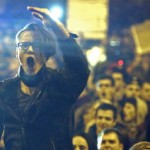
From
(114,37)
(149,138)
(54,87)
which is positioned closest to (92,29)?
(149,138)

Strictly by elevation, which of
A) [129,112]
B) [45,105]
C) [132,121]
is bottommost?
[132,121]

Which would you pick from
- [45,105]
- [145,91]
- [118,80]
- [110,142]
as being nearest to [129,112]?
[145,91]

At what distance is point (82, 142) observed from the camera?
577cm

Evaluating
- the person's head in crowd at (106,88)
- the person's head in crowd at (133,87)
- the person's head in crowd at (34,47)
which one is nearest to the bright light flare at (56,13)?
the person's head in crowd at (34,47)

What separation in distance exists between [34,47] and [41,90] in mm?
315

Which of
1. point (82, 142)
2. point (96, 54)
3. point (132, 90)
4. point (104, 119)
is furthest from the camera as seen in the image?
point (96, 54)

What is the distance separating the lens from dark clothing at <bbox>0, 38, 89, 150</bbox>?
389 centimetres

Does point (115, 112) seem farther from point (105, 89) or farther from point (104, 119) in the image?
point (105, 89)

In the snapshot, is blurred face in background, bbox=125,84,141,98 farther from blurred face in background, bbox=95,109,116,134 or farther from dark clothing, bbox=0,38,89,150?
dark clothing, bbox=0,38,89,150

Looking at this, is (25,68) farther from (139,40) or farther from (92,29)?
(139,40)

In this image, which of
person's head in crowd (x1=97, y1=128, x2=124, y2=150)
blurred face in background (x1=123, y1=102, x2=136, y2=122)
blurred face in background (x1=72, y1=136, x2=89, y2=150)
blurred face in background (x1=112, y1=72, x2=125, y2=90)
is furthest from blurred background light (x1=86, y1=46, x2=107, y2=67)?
blurred face in background (x1=72, y1=136, x2=89, y2=150)

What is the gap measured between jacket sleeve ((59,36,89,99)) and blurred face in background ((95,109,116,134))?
2.93m

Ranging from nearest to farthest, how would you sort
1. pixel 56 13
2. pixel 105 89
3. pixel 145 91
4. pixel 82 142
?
pixel 82 142 < pixel 56 13 < pixel 105 89 < pixel 145 91

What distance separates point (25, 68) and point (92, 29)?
600 centimetres
